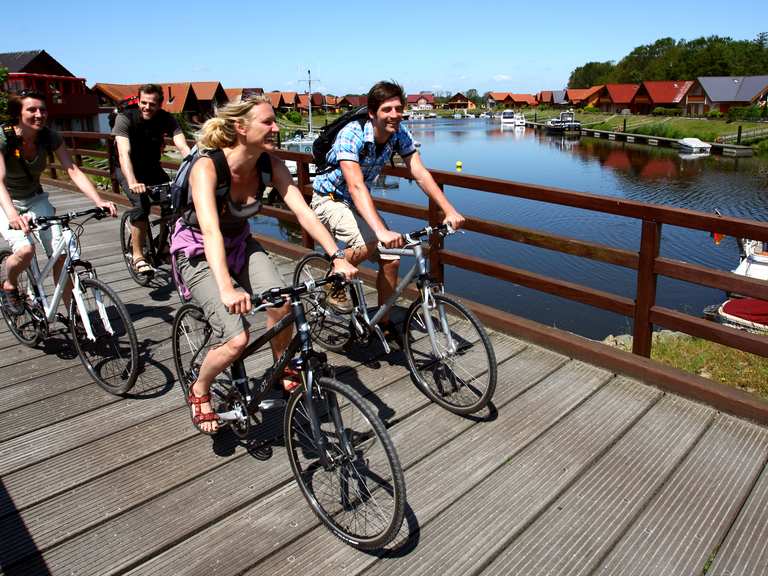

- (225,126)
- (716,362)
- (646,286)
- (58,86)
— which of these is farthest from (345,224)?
(58,86)

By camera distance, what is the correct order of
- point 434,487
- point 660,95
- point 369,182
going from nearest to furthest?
point 434,487 → point 369,182 → point 660,95

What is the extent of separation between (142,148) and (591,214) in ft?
A: 90.7

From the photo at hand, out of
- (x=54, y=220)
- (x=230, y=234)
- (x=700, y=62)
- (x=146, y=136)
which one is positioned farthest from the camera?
(x=700, y=62)

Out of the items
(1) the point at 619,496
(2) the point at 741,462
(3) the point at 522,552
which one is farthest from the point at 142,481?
(2) the point at 741,462

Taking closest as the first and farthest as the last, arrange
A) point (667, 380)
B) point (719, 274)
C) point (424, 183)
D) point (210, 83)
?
1. point (719, 274)
2. point (667, 380)
3. point (424, 183)
4. point (210, 83)

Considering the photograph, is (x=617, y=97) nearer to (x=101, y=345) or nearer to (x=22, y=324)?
(x=22, y=324)

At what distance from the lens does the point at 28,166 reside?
464 cm

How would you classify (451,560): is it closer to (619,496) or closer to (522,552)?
(522,552)

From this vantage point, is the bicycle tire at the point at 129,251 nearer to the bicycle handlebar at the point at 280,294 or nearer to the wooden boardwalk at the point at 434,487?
the wooden boardwalk at the point at 434,487

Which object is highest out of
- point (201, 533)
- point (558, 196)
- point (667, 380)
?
point (558, 196)

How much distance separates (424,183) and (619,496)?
2.39 metres

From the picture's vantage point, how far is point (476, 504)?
305 centimetres

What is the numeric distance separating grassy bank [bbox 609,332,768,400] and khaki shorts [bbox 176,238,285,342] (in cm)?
450

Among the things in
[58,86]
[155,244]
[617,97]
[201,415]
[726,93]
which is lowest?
[201,415]
